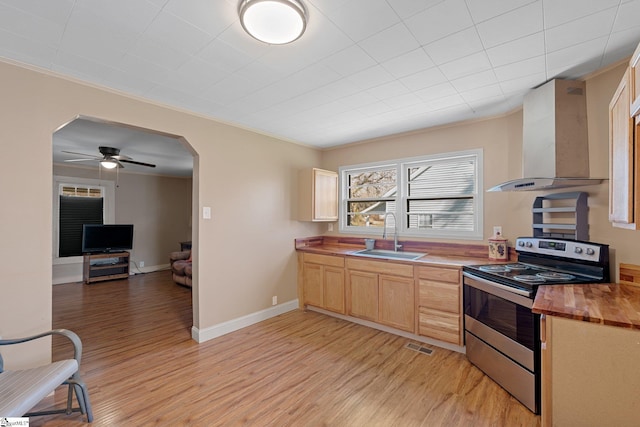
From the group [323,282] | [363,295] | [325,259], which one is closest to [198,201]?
[325,259]

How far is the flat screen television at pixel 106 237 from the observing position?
19.2 ft

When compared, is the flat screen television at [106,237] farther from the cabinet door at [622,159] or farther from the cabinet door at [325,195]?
the cabinet door at [622,159]

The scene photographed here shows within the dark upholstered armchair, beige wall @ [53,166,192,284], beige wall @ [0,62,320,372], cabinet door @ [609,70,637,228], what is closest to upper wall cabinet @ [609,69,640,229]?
cabinet door @ [609,70,637,228]

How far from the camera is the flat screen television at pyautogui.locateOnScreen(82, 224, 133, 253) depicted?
5.84 m

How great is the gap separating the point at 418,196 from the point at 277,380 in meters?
2.77

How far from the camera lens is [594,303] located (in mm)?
1529

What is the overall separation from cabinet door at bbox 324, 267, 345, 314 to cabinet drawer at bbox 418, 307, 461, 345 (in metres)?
1.04

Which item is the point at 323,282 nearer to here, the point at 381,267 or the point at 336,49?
the point at 381,267

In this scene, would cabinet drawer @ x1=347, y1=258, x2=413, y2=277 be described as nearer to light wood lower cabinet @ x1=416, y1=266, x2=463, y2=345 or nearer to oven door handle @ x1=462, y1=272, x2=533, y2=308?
light wood lower cabinet @ x1=416, y1=266, x2=463, y2=345

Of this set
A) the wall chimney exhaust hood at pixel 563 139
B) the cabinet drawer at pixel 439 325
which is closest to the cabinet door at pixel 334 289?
the cabinet drawer at pixel 439 325

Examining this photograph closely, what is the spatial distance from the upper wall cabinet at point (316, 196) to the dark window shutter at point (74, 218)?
5134 millimetres

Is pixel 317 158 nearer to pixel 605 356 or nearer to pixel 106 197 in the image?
pixel 605 356

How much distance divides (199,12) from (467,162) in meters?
3.13

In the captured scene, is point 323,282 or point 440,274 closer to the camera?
point 440,274
